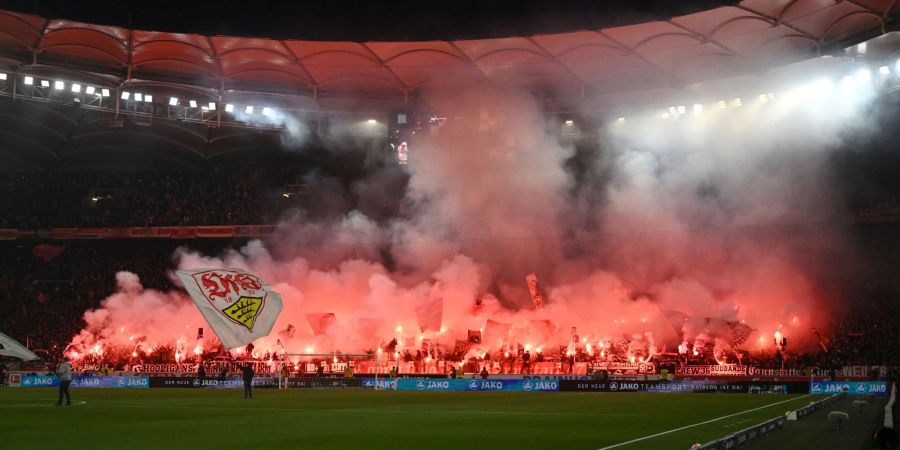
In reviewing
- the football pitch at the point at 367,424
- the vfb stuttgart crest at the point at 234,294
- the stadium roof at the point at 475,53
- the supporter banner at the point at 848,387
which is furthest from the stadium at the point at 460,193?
the vfb stuttgart crest at the point at 234,294

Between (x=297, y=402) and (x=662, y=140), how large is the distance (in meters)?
31.4

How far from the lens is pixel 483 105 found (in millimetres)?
47969

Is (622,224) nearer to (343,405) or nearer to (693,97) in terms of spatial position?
(693,97)

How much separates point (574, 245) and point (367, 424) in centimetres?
3622

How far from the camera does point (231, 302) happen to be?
60.9 ft

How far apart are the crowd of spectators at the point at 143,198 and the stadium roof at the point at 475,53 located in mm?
9958

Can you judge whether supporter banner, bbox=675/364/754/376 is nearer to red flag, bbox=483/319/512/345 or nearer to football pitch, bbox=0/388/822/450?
red flag, bbox=483/319/512/345

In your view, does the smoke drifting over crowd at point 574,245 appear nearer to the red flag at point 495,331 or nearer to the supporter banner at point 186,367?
the red flag at point 495,331

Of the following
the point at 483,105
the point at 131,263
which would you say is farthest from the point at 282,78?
the point at 131,263

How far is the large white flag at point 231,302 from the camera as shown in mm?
17938

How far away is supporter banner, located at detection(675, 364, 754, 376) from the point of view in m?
38.4

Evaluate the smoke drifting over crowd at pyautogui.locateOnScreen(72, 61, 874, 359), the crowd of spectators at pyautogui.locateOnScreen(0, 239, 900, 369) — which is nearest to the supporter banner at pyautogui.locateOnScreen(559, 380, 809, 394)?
the crowd of spectators at pyautogui.locateOnScreen(0, 239, 900, 369)

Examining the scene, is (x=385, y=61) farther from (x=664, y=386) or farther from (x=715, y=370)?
(x=715, y=370)

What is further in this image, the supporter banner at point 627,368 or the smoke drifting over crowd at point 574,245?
the smoke drifting over crowd at point 574,245
